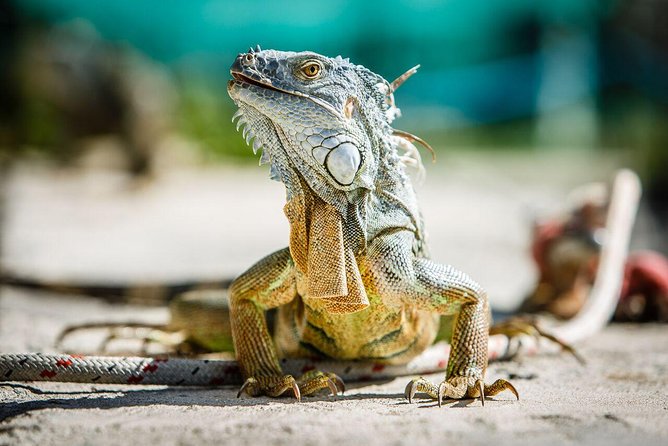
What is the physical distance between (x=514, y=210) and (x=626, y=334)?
8.19m

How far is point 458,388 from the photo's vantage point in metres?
3.09

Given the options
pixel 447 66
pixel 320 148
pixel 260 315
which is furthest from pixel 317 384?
pixel 447 66

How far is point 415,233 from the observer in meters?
3.44

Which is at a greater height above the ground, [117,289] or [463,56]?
[463,56]

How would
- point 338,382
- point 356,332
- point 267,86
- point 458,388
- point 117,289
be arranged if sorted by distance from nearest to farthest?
point 267,86 → point 458,388 → point 338,382 → point 356,332 → point 117,289

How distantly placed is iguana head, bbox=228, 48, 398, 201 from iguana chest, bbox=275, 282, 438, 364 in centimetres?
60

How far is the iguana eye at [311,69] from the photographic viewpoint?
3020mm

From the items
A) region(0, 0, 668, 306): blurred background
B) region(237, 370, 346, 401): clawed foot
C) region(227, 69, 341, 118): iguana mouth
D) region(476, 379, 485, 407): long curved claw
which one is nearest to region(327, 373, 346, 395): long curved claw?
region(237, 370, 346, 401): clawed foot

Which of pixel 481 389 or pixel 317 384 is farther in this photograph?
pixel 317 384

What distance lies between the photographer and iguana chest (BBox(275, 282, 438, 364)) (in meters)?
3.36

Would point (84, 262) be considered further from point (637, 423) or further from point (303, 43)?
point (303, 43)

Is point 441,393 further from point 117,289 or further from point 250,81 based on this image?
point 117,289

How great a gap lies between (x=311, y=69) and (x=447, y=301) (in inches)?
48.0

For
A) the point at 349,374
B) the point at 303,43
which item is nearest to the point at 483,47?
the point at 303,43
